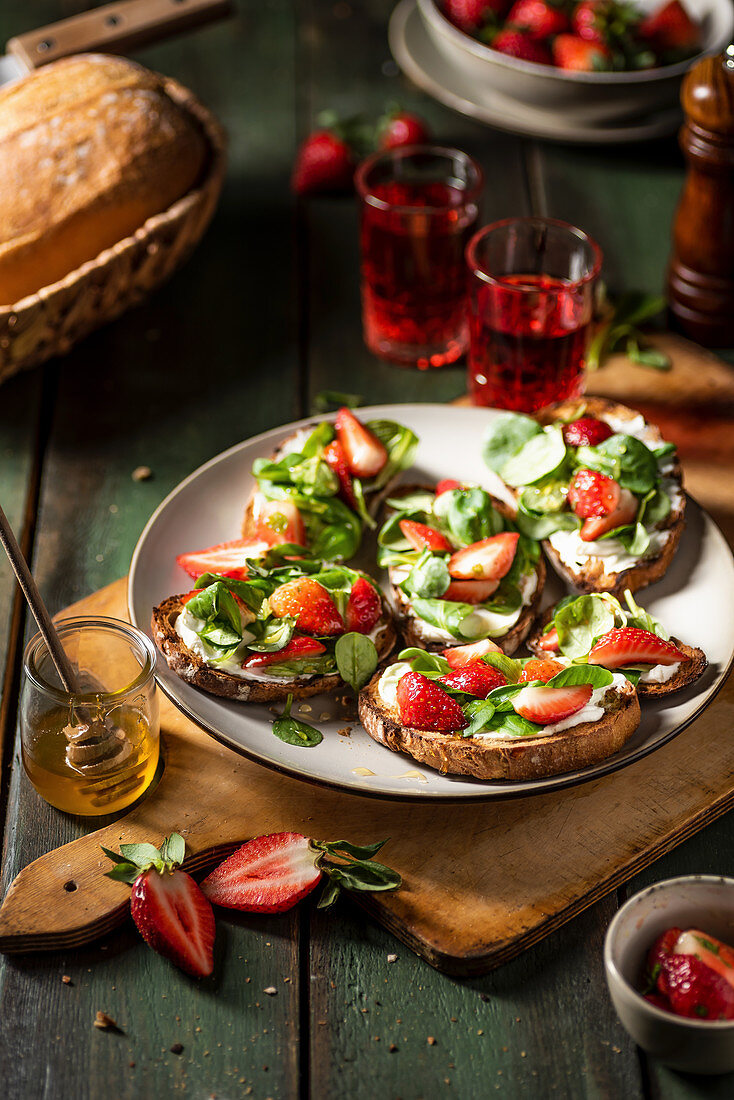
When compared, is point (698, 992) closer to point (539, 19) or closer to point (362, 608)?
point (362, 608)

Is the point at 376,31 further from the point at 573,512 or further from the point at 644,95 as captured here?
the point at 573,512

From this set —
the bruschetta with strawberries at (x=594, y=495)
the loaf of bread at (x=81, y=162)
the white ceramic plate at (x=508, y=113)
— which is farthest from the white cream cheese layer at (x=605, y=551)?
the white ceramic plate at (x=508, y=113)

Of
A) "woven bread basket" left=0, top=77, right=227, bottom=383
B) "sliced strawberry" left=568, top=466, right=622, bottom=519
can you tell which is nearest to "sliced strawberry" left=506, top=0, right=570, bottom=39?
"woven bread basket" left=0, top=77, right=227, bottom=383

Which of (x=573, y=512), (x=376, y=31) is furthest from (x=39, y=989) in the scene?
(x=376, y=31)

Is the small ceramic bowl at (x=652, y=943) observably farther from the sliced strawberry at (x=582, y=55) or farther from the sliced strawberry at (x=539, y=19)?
the sliced strawberry at (x=539, y=19)

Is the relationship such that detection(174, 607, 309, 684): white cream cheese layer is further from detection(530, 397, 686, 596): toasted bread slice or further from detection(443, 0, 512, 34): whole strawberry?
detection(443, 0, 512, 34): whole strawberry

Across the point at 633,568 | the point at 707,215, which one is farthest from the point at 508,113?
the point at 633,568
